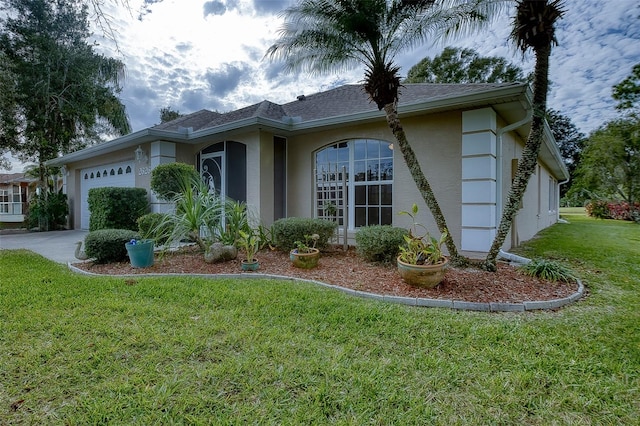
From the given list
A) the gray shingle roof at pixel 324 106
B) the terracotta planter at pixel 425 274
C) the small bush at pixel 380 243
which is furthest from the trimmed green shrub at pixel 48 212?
the terracotta planter at pixel 425 274

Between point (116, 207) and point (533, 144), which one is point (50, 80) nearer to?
point (116, 207)

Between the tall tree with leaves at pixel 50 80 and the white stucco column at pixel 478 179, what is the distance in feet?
53.5

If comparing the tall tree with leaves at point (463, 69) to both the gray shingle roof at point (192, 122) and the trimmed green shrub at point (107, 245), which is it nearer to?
the gray shingle roof at point (192, 122)

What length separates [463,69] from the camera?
24062 mm

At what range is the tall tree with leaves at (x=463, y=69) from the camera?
23.0 m

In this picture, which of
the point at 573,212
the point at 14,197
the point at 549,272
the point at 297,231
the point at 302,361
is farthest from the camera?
the point at 573,212

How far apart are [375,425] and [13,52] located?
20.0 meters

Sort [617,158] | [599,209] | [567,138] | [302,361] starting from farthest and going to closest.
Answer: [567,138], [599,209], [617,158], [302,361]

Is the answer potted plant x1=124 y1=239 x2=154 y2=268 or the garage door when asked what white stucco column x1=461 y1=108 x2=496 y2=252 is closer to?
potted plant x1=124 y1=239 x2=154 y2=268

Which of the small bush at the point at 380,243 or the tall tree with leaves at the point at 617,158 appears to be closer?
the small bush at the point at 380,243

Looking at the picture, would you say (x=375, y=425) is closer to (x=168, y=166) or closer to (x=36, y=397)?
(x=36, y=397)

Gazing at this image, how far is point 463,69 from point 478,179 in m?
22.4

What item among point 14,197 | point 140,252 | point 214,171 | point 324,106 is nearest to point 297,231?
point 140,252

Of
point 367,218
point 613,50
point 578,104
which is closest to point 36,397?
point 367,218
